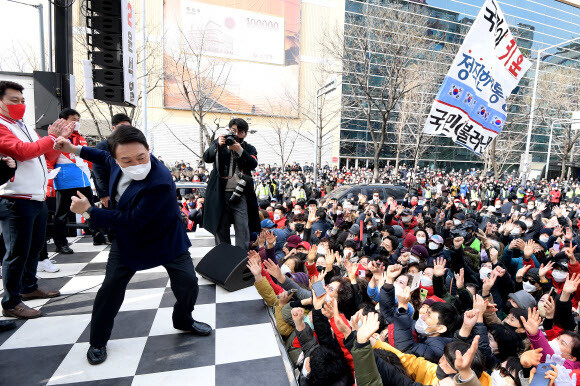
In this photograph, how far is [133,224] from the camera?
180 cm

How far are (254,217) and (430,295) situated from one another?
2.25 m

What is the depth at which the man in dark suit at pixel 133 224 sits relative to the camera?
1.80 metres

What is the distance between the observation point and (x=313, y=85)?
2669cm

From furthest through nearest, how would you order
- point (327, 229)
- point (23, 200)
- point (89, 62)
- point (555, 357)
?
point (327, 229), point (89, 62), point (555, 357), point (23, 200)

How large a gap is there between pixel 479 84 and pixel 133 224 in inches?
203

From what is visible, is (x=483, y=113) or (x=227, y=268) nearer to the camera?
(x=227, y=268)

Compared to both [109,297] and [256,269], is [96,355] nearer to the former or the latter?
[109,297]

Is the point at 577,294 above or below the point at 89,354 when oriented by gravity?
below

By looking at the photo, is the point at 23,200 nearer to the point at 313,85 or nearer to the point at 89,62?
the point at 89,62

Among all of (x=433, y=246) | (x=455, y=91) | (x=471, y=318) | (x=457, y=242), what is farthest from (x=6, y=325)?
(x=455, y=91)

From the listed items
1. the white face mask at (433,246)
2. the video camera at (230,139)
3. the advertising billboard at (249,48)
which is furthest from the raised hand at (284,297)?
the advertising billboard at (249,48)

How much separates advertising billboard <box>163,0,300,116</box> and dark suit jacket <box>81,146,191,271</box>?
21.9 meters

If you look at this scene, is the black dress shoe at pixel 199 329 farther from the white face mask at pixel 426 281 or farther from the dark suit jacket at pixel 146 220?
the white face mask at pixel 426 281

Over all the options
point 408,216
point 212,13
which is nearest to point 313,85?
point 212,13
